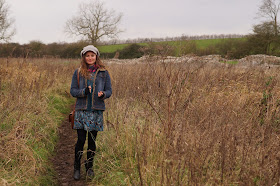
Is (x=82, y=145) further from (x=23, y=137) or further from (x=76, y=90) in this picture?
(x=23, y=137)

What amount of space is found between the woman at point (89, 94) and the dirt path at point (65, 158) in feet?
0.51

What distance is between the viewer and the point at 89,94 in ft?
9.40

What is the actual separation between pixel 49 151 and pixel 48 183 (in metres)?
0.99

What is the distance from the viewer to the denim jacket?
2816 millimetres

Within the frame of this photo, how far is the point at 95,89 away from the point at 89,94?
0.35 feet

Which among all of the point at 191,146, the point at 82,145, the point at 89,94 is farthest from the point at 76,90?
the point at 191,146

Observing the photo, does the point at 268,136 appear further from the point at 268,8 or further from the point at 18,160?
the point at 268,8

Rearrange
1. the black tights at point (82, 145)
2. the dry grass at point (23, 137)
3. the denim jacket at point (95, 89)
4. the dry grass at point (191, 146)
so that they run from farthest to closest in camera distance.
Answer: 1. the black tights at point (82, 145)
2. the denim jacket at point (95, 89)
3. the dry grass at point (23, 137)
4. the dry grass at point (191, 146)

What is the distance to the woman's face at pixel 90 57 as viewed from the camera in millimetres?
2889

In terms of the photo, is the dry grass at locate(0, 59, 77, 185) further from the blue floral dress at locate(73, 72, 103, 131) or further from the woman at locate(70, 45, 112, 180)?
the blue floral dress at locate(73, 72, 103, 131)

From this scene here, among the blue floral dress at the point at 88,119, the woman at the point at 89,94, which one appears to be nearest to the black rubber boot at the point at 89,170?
the woman at the point at 89,94

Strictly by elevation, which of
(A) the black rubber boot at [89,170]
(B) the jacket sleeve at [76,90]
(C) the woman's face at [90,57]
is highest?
(C) the woman's face at [90,57]

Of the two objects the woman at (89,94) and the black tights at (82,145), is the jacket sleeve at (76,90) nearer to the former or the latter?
the woman at (89,94)

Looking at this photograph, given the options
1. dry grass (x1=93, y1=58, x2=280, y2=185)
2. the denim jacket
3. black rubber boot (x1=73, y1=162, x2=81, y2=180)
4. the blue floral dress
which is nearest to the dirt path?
black rubber boot (x1=73, y1=162, x2=81, y2=180)
